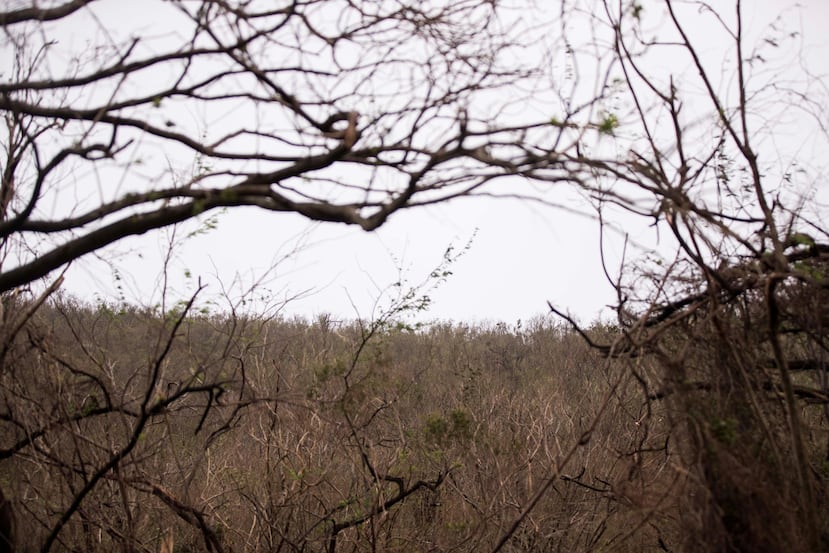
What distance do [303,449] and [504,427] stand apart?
106 inches

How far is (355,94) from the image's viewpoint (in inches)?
149

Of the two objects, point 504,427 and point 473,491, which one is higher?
point 504,427

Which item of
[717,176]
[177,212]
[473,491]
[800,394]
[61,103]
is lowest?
[473,491]

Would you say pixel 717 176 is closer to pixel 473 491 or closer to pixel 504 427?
pixel 473 491

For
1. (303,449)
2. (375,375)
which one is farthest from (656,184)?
(303,449)

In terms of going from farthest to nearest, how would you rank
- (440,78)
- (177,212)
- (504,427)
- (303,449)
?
(504,427) < (303,449) < (440,78) < (177,212)

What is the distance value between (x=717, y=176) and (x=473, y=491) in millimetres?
3765

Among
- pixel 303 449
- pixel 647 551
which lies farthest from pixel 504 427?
pixel 303 449

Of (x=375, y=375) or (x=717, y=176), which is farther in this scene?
(x=375, y=375)

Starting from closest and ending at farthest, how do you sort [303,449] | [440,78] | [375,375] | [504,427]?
[440,78] < [375,375] < [303,449] < [504,427]

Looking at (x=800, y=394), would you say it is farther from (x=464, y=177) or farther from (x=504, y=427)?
(x=504, y=427)

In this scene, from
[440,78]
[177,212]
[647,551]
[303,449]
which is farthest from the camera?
[647,551]

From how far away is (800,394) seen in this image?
382cm

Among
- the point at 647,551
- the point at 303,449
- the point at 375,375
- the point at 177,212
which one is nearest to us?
the point at 177,212
